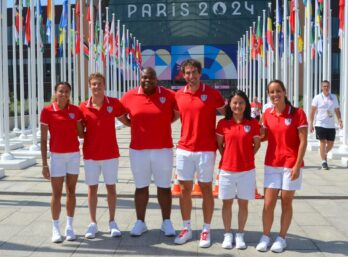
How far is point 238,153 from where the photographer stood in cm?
542

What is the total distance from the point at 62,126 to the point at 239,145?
76.7 inches

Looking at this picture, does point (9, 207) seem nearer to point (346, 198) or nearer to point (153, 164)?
point (153, 164)

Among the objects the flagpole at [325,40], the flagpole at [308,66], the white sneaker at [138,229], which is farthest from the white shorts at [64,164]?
the flagpole at [308,66]

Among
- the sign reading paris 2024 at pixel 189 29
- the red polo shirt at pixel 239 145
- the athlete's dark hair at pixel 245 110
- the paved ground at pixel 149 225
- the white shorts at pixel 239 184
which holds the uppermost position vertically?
the sign reading paris 2024 at pixel 189 29

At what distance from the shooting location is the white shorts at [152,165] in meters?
5.83

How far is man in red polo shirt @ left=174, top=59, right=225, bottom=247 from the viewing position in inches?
217

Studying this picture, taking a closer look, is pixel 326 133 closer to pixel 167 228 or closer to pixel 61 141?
pixel 167 228

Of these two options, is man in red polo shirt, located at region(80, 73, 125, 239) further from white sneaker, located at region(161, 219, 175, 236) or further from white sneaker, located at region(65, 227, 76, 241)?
white sneaker, located at region(161, 219, 175, 236)

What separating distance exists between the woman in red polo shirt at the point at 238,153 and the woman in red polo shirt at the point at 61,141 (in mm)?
1614

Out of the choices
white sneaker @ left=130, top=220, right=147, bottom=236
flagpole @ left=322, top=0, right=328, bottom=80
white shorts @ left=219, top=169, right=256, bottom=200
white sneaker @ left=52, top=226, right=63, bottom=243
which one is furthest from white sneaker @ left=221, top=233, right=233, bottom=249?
flagpole @ left=322, top=0, right=328, bottom=80

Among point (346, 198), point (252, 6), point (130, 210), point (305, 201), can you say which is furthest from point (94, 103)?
point (252, 6)

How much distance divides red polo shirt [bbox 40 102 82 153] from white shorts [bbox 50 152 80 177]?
6cm

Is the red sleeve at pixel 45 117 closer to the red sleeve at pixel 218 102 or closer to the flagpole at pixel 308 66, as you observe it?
the red sleeve at pixel 218 102

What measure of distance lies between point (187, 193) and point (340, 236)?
1848 mm
